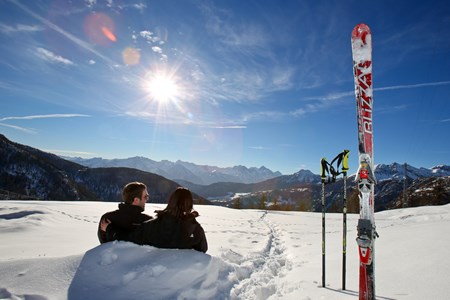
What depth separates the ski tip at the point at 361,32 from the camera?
4.91 metres

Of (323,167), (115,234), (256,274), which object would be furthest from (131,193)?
(323,167)

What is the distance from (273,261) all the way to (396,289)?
330cm

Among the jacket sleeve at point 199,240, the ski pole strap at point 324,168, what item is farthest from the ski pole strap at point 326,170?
the jacket sleeve at point 199,240

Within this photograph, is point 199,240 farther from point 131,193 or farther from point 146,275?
point 131,193

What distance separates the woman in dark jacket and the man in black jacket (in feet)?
0.49

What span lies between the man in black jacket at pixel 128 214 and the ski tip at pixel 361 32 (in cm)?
481

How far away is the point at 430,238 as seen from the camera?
688cm

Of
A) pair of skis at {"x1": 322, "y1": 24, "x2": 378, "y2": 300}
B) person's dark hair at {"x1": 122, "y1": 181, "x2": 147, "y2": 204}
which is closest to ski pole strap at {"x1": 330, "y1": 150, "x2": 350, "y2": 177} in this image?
pair of skis at {"x1": 322, "y1": 24, "x2": 378, "y2": 300}

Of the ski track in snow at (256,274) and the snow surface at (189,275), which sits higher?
the snow surface at (189,275)

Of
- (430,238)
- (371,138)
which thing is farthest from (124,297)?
(430,238)

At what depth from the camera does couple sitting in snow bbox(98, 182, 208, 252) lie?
4.54 meters

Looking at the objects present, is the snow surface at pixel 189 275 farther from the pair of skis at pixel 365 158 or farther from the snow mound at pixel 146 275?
the pair of skis at pixel 365 158

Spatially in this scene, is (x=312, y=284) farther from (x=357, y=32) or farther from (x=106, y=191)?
(x=106, y=191)

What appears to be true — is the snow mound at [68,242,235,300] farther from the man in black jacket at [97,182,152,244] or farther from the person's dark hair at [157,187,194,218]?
the person's dark hair at [157,187,194,218]
